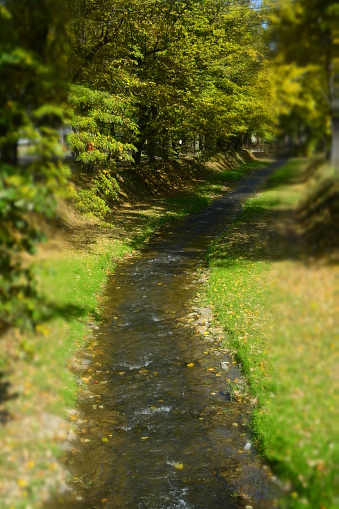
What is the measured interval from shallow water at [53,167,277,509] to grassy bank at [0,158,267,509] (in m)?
0.46

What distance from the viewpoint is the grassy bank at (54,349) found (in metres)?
1.90

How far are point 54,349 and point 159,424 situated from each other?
4.85 meters

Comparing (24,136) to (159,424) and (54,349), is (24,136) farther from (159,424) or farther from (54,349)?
(159,424)

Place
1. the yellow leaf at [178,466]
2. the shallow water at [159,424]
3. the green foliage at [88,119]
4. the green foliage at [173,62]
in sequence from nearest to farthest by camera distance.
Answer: the shallow water at [159,424] < the yellow leaf at [178,466] < the green foliage at [88,119] < the green foliage at [173,62]

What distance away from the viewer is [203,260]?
47.8 ft

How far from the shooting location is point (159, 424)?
6484mm

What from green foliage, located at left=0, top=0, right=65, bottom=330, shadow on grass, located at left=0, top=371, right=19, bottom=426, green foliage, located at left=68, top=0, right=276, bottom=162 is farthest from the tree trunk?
green foliage, located at left=68, top=0, right=276, bottom=162

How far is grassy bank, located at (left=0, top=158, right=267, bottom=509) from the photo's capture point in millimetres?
1903

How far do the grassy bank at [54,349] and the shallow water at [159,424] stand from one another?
0.46 metres

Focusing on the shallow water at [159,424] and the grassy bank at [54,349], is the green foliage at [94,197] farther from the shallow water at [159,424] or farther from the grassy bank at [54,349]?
the shallow water at [159,424]

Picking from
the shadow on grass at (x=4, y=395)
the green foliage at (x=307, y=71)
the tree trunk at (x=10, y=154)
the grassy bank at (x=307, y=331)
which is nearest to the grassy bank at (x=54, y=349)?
the shadow on grass at (x=4, y=395)

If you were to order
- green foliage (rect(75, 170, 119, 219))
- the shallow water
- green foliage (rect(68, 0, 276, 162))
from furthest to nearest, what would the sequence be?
green foliage (rect(68, 0, 276, 162)) < green foliage (rect(75, 170, 119, 219)) < the shallow water

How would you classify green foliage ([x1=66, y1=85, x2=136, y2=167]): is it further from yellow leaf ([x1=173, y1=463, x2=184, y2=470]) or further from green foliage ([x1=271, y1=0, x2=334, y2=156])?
green foliage ([x1=271, y1=0, x2=334, y2=156])

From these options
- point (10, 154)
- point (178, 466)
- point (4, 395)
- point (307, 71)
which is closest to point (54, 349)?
point (4, 395)
